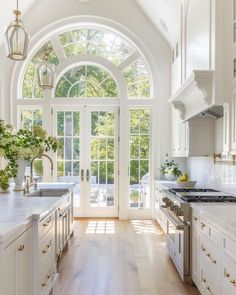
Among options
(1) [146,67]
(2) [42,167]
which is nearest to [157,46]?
(1) [146,67]

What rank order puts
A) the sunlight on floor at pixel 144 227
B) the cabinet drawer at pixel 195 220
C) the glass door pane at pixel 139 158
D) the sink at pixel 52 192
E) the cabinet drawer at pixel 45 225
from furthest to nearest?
1. the glass door pane at pixel 139 158
2. the sunlight on floor at pixel 144 227
3. the sink at pixel 52 192
4. the cabinet drawer at pixel 195 220
5. the cabinet drawer at pixel 45 225

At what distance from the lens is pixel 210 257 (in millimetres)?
2518

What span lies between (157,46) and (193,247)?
14.9 ft

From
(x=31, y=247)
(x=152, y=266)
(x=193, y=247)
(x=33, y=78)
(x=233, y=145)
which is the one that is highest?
(x=33, y=78)

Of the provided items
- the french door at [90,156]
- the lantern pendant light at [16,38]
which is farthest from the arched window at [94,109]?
the lantern pendant light at [16,38]

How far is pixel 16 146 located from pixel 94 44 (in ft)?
13.4

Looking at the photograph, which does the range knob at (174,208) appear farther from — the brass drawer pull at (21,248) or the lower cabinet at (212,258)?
the brass drawer pull at (21,248)

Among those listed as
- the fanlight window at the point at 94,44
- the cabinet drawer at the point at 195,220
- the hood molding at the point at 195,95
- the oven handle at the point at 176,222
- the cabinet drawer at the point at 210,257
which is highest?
the fanlight window at the point at 94,44

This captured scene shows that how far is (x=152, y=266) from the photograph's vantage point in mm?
3898

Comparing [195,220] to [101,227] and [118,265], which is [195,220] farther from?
[101,227]

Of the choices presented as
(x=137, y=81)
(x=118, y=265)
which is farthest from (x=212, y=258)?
(x=137, y=81)

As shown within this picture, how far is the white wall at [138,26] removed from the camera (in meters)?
6.56

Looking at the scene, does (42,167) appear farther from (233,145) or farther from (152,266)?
(233,145)

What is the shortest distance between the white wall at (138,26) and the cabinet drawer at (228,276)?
438cm
